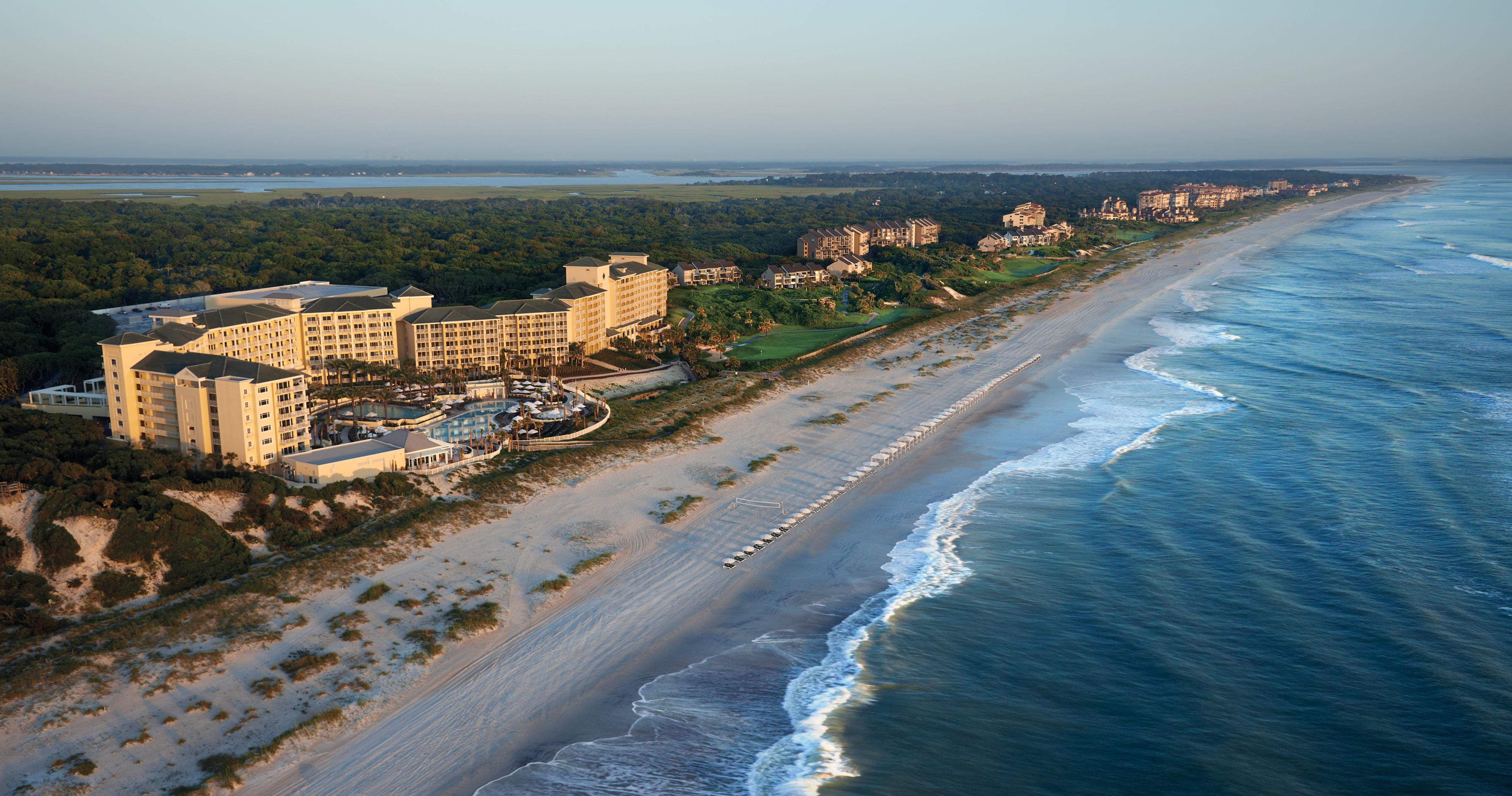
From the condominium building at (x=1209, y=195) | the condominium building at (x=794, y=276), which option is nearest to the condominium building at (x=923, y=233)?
the condominium building at (x=794, y=276)

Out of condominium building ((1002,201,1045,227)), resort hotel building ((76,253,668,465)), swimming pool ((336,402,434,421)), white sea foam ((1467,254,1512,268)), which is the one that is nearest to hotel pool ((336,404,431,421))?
swimming pool ((336,402,434,421))

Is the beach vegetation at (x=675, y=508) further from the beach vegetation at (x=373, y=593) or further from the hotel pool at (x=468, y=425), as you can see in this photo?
the hotel pool at (x=468, y=425)

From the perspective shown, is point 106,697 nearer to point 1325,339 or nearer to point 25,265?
point 25,265

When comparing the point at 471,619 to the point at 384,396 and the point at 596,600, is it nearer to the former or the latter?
the point at 596,600

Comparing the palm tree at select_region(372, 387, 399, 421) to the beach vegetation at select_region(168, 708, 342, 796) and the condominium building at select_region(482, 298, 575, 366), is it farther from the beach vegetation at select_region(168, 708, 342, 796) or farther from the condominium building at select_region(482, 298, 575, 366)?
the beach vegetation at select_region(168, 708, 342, 796)

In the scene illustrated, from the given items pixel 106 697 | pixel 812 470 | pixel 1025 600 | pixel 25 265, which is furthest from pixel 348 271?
pixel 1025 600
